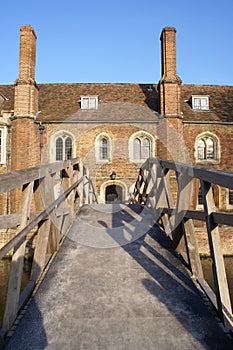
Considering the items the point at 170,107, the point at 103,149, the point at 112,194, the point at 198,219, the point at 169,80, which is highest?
the point at 169,80

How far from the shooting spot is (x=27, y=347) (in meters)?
2.14

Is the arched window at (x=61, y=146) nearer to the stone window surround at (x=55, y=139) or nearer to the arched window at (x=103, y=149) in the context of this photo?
the stone window surround at (x=55, y=139)

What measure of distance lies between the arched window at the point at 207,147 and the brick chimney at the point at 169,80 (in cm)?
255

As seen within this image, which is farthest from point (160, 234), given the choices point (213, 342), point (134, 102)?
point (134, 102)

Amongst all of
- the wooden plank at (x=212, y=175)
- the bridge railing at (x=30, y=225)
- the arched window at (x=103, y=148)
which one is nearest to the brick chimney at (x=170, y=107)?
the arched window at (x=103, y=148)

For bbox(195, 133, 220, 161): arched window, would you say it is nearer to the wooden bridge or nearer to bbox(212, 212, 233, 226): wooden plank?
the wooden bridge

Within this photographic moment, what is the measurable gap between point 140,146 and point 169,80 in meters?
4.30

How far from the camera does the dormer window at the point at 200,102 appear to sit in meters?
18.9

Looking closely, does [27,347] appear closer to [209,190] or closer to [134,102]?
[209,190]

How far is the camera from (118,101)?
1894 cm

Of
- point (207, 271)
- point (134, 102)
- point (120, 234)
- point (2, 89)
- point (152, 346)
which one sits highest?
point (2, 89)

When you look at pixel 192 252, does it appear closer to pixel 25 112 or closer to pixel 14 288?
pixel 14 288

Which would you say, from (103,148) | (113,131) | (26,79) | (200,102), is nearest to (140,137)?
(113,131)

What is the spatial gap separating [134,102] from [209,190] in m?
16.7
